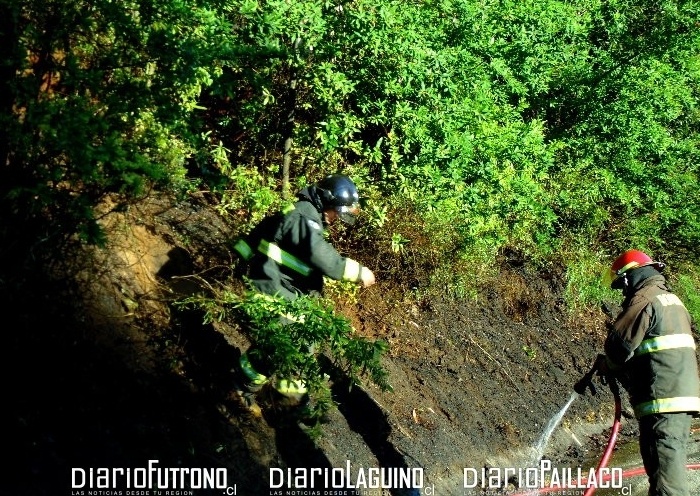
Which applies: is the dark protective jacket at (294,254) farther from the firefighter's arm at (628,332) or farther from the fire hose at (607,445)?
the fire hose at (607,445)

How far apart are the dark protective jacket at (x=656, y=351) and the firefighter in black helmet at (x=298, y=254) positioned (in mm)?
2152

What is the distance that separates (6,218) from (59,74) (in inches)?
36.4

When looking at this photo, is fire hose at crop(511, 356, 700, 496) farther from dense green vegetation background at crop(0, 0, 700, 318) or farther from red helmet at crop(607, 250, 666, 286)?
dense green vegetation background at crop(0, 0, 700, 318)

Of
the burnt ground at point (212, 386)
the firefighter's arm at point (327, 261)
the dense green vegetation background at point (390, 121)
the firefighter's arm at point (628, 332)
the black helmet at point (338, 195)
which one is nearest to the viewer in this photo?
the dense green vegetation background at point (390, 121)

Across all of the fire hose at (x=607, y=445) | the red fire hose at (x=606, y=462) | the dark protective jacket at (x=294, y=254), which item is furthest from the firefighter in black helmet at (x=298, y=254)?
the red fire hose at (x=606, y=462)

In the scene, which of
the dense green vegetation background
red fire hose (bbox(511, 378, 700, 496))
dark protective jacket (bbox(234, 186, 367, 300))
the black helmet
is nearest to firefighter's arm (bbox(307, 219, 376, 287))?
dark protective jacket (bbox(234, 186, 367, 300))

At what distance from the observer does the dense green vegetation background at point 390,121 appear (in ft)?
12.3

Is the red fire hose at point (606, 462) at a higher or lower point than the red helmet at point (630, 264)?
lower

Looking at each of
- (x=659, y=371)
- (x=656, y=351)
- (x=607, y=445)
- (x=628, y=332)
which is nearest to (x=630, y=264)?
(x=628, y=332)

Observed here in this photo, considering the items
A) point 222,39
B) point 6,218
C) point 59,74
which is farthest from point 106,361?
point 222,39

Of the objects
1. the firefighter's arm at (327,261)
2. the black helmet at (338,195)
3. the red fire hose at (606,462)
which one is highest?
the black helmet at (338,195)

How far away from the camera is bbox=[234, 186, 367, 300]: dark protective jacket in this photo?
15.5 feet

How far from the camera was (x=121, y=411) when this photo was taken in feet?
14.3

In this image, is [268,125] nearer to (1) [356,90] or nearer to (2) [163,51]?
(1) [356,90]
